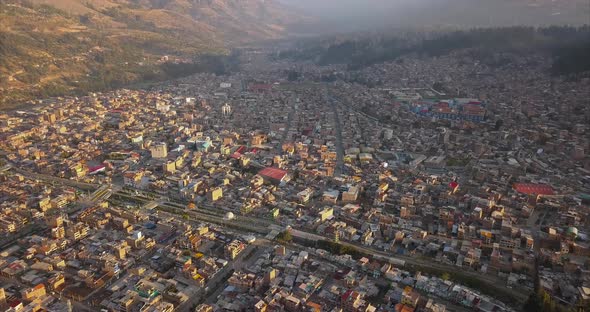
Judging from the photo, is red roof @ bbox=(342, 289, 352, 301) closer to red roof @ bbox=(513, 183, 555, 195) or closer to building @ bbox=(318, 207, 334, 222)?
building @ bbox=(318, 207, 334, 222)

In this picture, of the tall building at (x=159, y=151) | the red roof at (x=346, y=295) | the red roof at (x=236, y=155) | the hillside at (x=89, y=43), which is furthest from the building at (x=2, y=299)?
the hillside at (x=89, y=43)

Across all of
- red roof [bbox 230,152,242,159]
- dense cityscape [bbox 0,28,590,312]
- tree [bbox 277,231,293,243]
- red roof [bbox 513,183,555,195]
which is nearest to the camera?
dense cityscape [bbox 0,28,590,312]

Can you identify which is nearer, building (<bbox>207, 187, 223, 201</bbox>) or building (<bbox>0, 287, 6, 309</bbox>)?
building (<bbox>0, 287, 6, 309</bbox>)

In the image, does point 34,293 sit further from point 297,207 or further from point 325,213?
point 325,213

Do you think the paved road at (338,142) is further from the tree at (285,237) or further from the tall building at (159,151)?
the tall building at (159,151)

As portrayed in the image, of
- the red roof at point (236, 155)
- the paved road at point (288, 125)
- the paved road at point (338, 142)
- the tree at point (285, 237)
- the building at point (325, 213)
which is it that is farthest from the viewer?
the paved road at point (288, 125)

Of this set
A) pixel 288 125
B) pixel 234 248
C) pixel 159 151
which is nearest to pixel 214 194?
pixel 234 248

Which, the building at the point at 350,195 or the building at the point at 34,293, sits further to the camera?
the building at the point at 350,195

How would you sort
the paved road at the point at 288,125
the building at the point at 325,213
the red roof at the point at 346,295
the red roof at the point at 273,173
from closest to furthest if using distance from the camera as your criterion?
the red roof at the point at 346,295 → the building at the point at 325,213 → the red roof at the point at 273,173 → the paved road at the point at 288,125

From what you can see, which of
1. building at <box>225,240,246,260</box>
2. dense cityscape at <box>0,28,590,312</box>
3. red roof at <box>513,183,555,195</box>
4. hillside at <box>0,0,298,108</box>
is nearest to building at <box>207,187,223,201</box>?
dense cityscape at <box>0,28,590,312</box>
